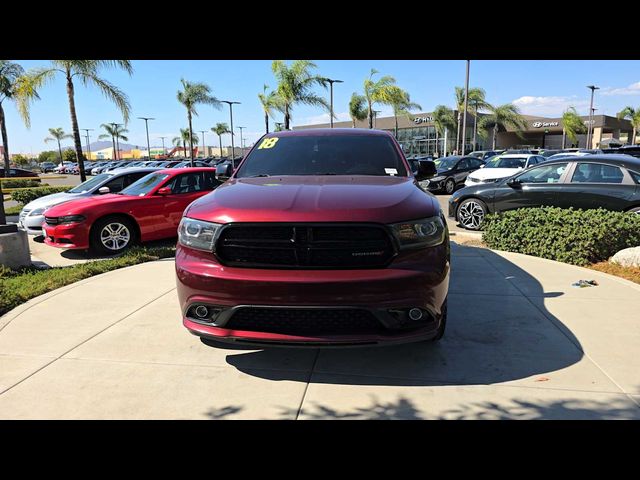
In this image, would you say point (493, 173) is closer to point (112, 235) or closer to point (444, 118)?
point (112, 235)

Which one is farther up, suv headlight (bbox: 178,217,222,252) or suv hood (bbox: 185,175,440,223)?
suv hood (bbox: 185,175,440,223)

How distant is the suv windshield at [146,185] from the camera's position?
8320 millimetres

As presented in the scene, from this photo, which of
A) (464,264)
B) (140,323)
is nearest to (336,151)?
(140,323)

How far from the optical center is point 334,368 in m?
3.40

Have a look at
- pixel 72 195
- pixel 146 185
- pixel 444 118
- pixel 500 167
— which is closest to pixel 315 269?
pixel 146 185

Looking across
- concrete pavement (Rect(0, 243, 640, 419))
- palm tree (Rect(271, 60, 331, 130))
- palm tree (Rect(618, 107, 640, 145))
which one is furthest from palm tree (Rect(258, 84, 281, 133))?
palm tree (Rect(618, 107, 640, 145))

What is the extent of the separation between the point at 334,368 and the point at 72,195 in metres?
8.36

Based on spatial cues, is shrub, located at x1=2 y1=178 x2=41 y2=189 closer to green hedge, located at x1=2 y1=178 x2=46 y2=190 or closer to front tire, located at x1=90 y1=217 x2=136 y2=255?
green hedge, located at x1=2 y1=178 x2=46 y2=190

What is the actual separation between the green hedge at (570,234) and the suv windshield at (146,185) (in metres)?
6.10

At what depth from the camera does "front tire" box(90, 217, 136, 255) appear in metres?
7.70

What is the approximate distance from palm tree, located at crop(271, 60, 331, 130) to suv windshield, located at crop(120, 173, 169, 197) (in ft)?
66.3

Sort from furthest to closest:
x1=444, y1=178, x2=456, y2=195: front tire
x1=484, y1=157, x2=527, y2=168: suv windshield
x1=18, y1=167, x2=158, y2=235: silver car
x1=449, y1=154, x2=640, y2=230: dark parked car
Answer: x1=444, y1=178, x2=456, y2=195: front tire < x1=484, y1=157, x2=527, y2=168: suv windshield < x1=18, y1=167, x2=158, y2=235: silver car < x1=449, y1=154, x2=640, y2=230: dark parked car
